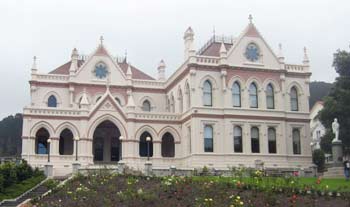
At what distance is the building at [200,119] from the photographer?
46750 mm

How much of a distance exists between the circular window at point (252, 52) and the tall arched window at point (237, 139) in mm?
6447

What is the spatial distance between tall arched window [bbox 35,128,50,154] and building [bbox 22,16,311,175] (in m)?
0.09

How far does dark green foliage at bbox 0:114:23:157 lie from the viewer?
7812 cm

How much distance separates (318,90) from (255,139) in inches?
2111

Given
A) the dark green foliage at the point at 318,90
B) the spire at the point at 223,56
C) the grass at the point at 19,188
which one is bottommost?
the grass at the point at 19,188

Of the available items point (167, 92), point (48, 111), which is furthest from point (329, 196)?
point (167, 92)

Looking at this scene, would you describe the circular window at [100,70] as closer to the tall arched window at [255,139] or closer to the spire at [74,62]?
the spire at [74,62]

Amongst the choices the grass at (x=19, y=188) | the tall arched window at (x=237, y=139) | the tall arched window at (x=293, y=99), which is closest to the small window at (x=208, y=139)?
the tall arched window at (x=237, y=139)

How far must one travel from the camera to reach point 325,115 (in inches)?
1845

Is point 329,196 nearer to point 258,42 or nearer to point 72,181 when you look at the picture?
point 72,181

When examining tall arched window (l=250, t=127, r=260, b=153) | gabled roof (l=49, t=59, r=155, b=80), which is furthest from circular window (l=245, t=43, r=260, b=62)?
gabled roof (l=49, t=59, r=155, b=80)

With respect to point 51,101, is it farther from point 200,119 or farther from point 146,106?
point 200,119

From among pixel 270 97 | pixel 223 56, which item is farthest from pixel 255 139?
pixel 223 56

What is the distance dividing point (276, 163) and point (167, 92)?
45.3 feet
